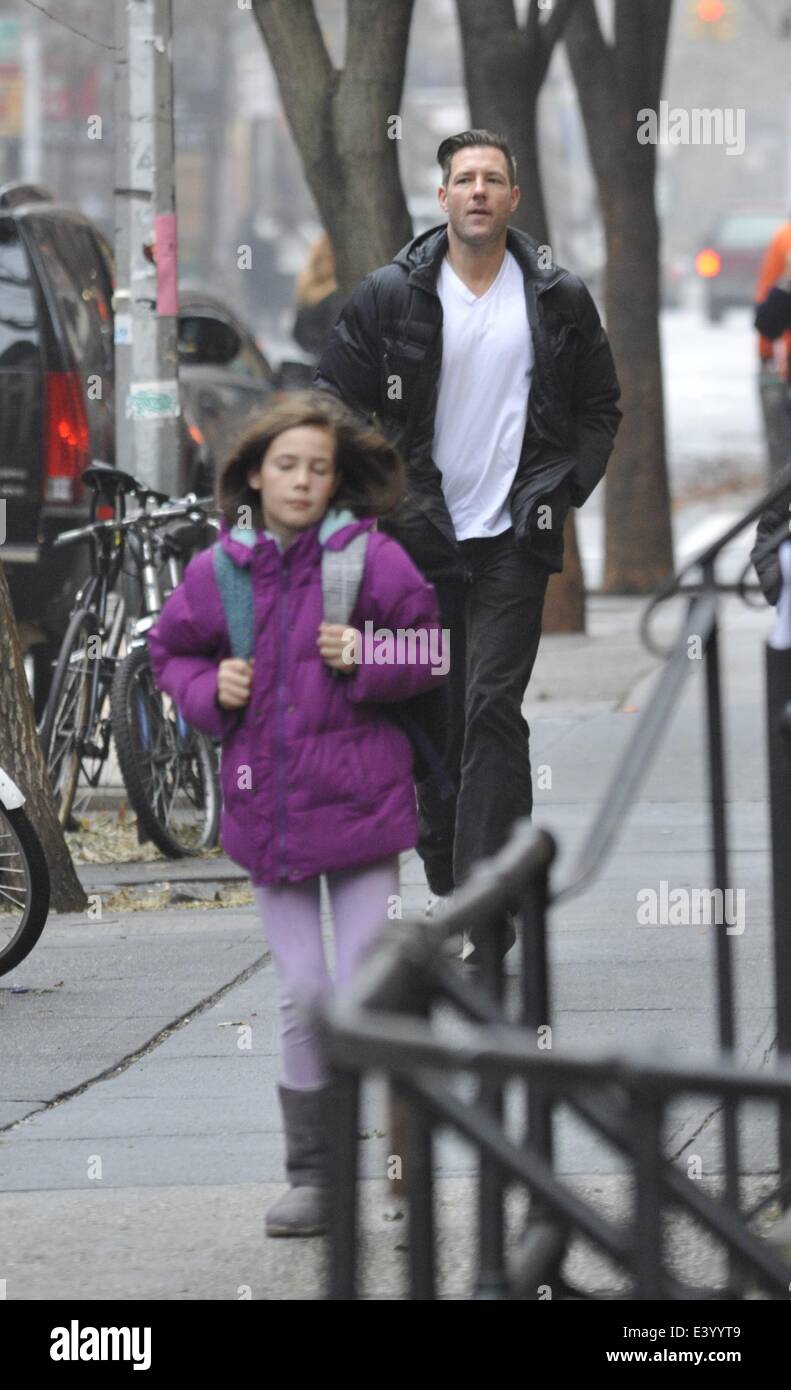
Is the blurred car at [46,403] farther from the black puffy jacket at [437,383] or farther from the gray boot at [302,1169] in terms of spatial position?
the gray boot at [302,1169]

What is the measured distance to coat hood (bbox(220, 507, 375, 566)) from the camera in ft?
15.3

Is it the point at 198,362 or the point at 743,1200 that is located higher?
the point at 198,362

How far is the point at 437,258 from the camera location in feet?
21.2

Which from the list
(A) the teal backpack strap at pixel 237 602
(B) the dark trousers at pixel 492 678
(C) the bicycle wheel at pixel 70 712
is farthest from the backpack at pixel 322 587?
(C) the bicycle wheel at pixel 70 712

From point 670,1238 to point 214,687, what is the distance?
1181mm

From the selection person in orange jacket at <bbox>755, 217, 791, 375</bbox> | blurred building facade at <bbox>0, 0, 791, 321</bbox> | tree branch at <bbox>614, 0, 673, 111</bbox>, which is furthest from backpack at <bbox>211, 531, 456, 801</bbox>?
blurred building facade at <bbox>0, 0, 791, 321</bbox>

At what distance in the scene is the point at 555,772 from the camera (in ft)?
31.6

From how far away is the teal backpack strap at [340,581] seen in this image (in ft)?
15.3

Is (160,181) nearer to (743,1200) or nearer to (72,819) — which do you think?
(72,819)

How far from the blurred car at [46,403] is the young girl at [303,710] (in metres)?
5.36

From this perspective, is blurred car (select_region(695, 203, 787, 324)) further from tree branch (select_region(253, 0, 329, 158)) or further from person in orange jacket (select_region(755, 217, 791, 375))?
tree branch (select_region(253, 0, 329, 158))
